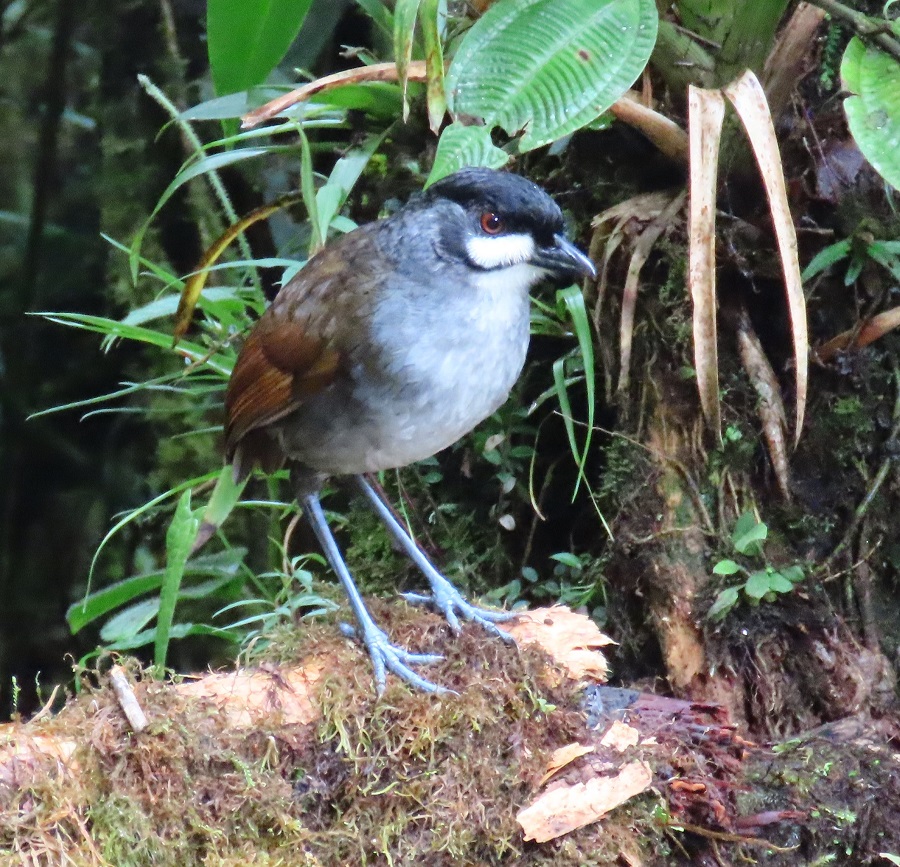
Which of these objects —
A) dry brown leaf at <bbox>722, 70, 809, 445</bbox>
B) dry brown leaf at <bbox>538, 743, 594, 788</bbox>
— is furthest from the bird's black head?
dry brown leaf at <bbox>538, 743, 594, 788</bbox>

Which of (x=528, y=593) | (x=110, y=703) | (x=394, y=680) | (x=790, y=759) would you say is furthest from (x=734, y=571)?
(x=110, y=703)

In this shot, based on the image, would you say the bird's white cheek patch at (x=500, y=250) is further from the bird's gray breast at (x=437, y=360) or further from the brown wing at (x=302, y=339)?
the brown wing at (x=302, y=339)

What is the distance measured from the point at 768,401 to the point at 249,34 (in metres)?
1.67

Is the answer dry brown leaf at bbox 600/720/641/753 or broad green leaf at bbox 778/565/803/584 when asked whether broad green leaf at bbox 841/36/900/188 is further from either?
dry brown leaf at bbox 600/720/641/753

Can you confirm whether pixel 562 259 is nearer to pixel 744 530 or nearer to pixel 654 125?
pixel 654 125

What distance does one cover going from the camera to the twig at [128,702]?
1690 mm

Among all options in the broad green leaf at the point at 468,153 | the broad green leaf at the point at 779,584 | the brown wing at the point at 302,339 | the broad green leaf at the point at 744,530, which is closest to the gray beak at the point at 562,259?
the broad green leaf at the point at 468,153

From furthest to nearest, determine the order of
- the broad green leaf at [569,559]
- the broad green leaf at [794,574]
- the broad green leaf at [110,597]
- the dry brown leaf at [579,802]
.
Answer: the broad green leaf at [110,597] → the broad green leaf at [569,559] → the broad green leaf at [794,574] → the dry brown leaf at [579,802]

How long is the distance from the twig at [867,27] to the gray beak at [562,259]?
803 millimetres

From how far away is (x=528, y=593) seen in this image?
114 inches

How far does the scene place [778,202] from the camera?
2225mm

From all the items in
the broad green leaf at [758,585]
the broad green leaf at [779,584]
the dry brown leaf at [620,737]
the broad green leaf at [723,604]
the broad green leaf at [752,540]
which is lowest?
the dry brown leaf at [620,737]

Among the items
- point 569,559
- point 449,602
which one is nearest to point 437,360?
point 449,602

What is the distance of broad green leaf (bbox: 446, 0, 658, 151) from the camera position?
2092 mm
